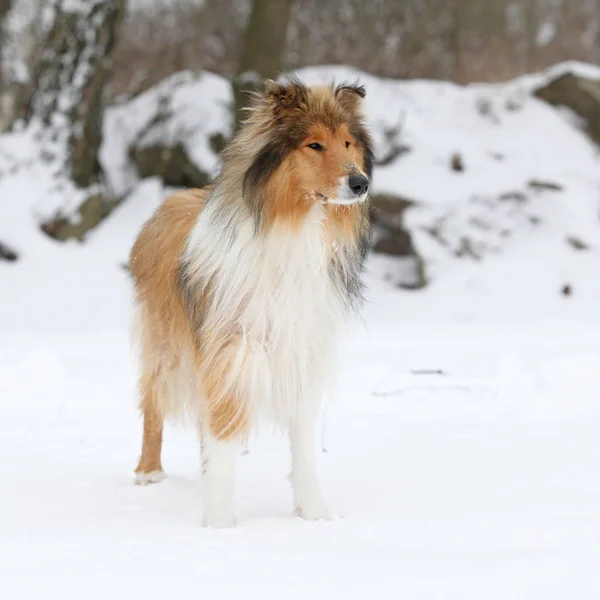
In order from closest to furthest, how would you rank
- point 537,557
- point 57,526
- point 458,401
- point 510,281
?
point 537,557
point 57,526
point 458,401
point 510,281

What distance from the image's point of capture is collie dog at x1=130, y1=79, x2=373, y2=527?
3.50 metres

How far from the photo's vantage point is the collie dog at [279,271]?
138 inches

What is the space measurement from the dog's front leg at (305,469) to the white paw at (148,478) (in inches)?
32.7

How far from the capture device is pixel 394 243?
930 cm

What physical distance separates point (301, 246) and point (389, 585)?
4.51 feet

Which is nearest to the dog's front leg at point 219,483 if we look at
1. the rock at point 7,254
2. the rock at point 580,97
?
the rock at point 7,254

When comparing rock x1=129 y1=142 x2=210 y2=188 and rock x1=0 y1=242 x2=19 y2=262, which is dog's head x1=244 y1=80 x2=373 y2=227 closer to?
rock x1=0 y1=242 x2=19 y2=262

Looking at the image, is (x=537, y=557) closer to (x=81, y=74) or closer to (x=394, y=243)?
(x=394, y=243)

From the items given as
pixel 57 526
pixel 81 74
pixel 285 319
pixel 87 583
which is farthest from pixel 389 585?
pixel 81 74

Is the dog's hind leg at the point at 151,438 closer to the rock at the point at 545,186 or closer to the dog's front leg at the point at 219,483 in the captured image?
the dog's front leg at the point at 219,483

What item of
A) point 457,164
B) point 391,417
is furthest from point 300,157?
point 457,164

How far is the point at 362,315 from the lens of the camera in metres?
8.41

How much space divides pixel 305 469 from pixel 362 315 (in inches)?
183

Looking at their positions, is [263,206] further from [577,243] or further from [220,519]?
[577,243]
